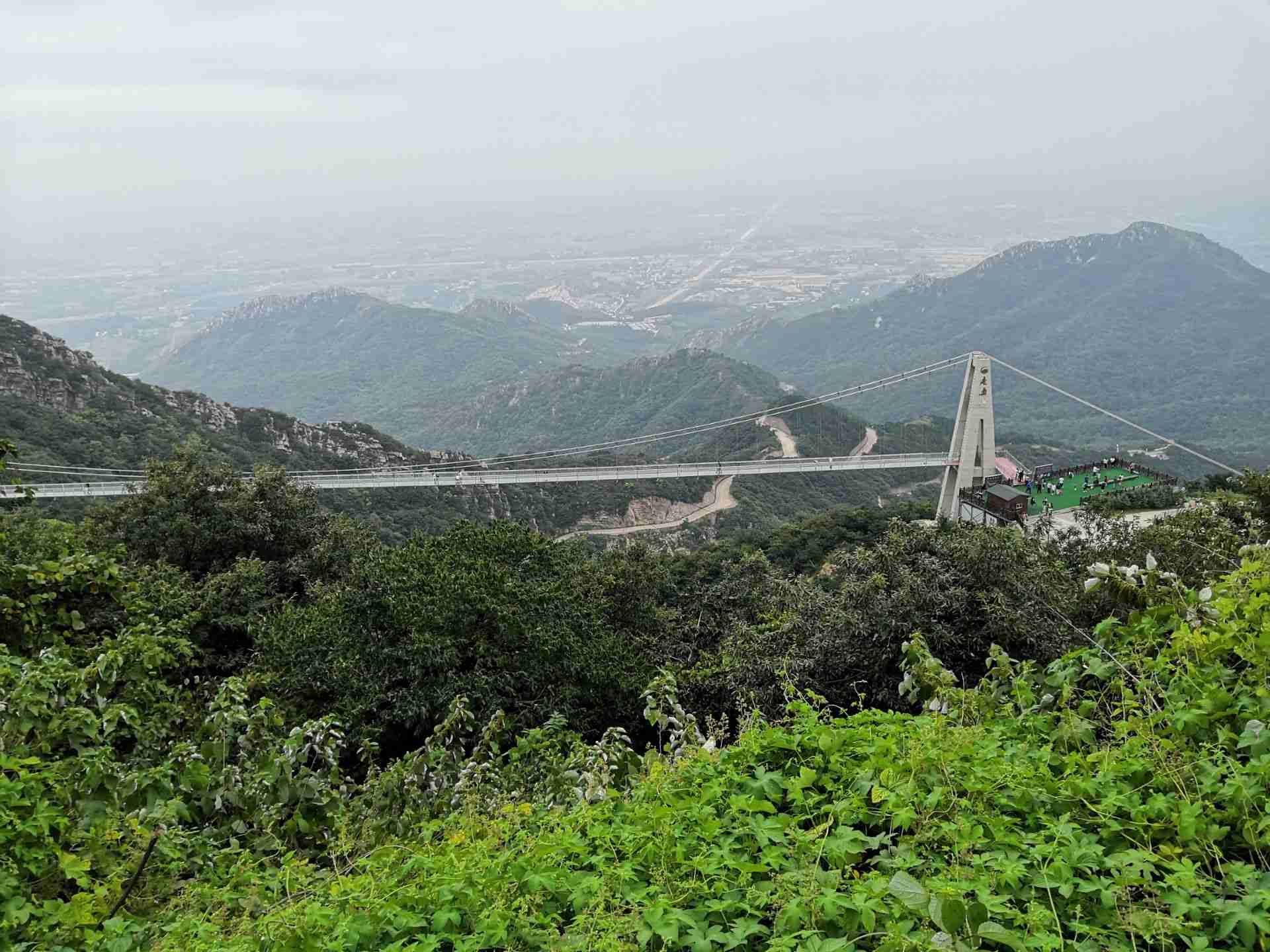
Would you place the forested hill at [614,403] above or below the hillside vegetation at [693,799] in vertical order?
below

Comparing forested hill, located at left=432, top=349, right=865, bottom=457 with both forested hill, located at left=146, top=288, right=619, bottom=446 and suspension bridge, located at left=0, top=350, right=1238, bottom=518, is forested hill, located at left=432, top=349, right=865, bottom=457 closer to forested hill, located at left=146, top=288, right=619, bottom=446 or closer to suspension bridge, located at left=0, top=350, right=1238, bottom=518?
forested hill, located at left=146, top=288, right=619, bottom=446

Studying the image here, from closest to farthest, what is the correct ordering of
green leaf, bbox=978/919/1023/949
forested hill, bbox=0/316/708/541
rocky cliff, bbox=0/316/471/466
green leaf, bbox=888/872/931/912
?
green leaf, bbox=978/919/1023/949 < green leaf, bbox=888/872/931/912 < forested hill, bbox=0/316/708/541 < rocky cliff, bbox=0/316/471/466

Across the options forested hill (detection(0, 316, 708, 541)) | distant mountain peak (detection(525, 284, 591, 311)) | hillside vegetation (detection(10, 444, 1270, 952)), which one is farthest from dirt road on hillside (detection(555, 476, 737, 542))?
distant mountain peak (detection(525, 284, 591, 311))

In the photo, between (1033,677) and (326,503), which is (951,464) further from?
(1033,677)

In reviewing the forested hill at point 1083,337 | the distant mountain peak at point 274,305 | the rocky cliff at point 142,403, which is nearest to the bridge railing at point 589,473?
the rocky cliff at point 142,403

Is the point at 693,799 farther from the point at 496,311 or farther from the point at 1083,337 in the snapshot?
the point at 496,311

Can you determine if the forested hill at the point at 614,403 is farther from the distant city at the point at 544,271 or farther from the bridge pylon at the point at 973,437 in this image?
the distant city at the point at 544,271
